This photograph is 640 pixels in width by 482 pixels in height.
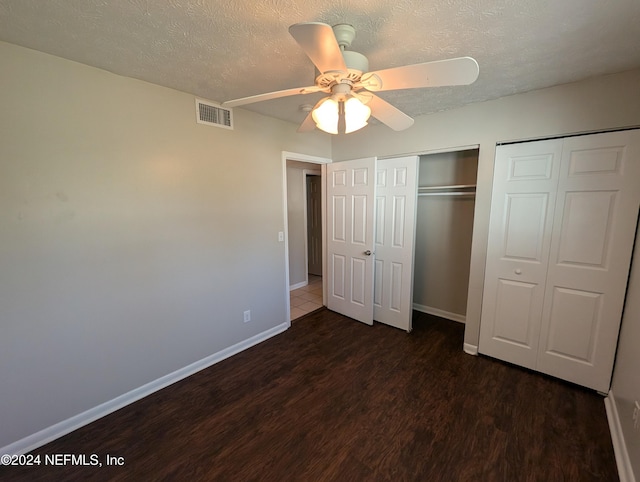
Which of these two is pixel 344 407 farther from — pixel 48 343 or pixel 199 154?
pixel 199 154

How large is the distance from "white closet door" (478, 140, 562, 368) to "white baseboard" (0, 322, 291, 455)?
237 centimetres

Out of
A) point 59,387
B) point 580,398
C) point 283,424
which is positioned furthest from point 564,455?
point 59,387

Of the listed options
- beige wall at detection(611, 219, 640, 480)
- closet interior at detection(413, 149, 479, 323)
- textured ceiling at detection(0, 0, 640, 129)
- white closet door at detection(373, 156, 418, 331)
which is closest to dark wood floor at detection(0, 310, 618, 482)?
beige wall at detection(611, 219, 640, 480)

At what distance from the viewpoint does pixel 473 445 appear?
5.37ft

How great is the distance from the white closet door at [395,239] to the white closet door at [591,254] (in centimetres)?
118

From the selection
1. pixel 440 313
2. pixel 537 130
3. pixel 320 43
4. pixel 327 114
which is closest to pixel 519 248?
pixel 537 130

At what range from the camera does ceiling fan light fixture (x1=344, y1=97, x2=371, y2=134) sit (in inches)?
52.2

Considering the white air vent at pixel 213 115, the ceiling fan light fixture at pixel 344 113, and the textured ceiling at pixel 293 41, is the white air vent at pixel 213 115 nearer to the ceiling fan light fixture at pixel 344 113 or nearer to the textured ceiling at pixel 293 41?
the textured ceiling at pixel 293 41

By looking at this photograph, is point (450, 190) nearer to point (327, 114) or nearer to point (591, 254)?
point (591, 254)

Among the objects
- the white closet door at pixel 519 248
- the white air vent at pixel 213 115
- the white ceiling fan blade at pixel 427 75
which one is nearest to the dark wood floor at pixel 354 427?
the white closet door at pixel 519 248

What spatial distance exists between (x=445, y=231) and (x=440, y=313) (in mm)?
1070

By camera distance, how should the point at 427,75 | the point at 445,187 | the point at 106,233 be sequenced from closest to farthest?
the point at 427,75 → the point at 106,233 → the point at 445,187

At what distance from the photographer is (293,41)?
1.44 m

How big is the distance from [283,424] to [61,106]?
245cm
